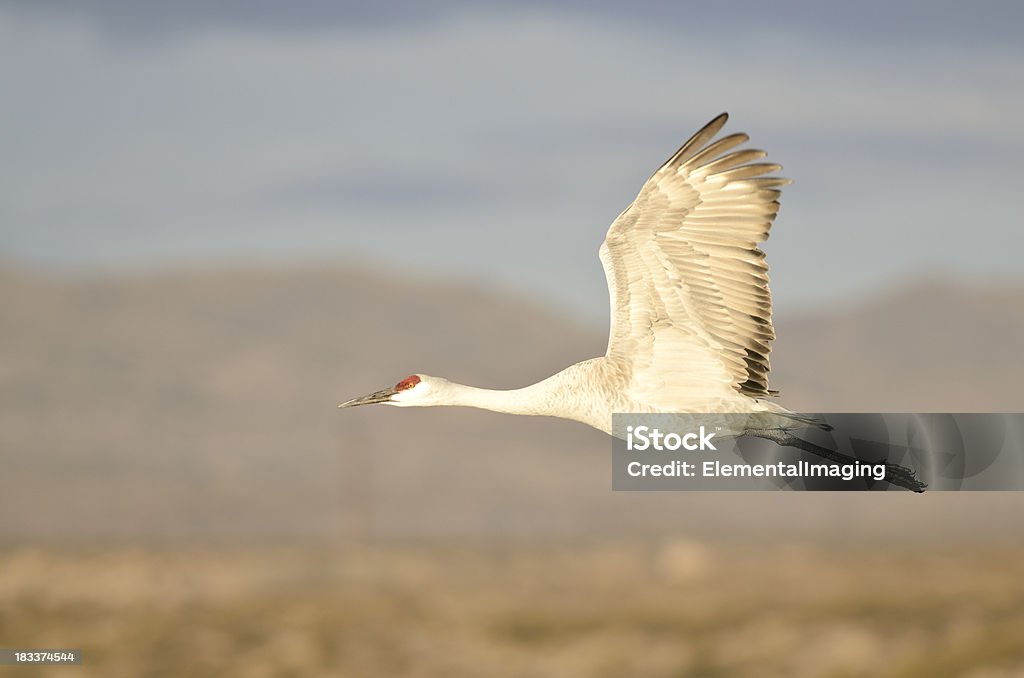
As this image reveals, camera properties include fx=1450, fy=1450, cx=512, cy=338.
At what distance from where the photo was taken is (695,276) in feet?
44.9

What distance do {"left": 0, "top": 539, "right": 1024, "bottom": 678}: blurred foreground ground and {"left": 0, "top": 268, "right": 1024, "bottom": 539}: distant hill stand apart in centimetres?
3592

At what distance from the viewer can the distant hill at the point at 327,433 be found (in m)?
146

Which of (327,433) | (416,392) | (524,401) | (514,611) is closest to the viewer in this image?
(524,401)

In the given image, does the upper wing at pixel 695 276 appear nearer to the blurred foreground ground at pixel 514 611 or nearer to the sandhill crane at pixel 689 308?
the sandhill crane at pixel 689 308

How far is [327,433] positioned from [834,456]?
487 feet

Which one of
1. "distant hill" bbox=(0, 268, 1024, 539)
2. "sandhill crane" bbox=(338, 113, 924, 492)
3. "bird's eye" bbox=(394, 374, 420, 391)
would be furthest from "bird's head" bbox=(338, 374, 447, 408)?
"distant hill" bbox=(0, 268, 1024, 539)

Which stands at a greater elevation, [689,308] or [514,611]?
[689,308]

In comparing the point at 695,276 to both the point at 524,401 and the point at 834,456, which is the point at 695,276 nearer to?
the point at 524,401

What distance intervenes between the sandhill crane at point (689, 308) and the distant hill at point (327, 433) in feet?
382

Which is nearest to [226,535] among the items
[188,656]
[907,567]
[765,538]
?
[765,538]

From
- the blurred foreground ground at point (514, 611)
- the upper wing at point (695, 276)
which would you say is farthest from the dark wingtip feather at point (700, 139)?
the blurred foreground ground at point (514, 611)

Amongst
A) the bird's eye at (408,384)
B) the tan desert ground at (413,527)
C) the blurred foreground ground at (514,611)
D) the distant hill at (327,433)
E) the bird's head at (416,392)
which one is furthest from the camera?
the distant hill at (327,433)

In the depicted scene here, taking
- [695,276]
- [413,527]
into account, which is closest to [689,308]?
[695,276]

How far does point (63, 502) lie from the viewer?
145 meters
